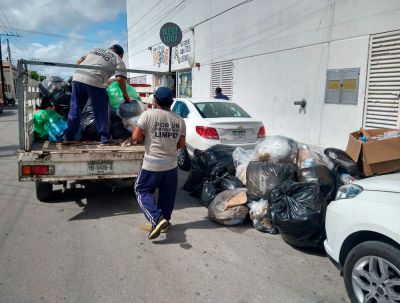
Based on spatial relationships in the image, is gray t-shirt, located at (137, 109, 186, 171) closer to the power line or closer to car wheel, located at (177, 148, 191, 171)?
car wheel, located at (177, 148, 191, 171)

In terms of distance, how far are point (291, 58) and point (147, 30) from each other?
20118 millimetres

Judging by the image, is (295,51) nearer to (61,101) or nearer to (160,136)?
(61,101)

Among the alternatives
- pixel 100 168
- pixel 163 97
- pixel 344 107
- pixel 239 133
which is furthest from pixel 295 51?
pixel 100 168

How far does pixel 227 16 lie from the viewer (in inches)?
534

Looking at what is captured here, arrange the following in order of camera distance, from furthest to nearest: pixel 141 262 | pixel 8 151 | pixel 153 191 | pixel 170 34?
pixel 170 34 < pixel 8 151 < pixel 153 191 < pixel 141 262

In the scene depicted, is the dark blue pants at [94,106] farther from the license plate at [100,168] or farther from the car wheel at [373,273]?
the car wheel at [373,273]

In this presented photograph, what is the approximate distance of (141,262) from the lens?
353 cm

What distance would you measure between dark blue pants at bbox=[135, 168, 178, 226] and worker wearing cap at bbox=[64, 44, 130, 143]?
1397 millimetres

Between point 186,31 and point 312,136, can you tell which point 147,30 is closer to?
point 186,31

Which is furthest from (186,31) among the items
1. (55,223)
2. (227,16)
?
(55,223)

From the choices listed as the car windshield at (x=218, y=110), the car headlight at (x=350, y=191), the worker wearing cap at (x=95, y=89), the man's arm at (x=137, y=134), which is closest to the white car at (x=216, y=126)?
the car windshield at (x=218, y=110)

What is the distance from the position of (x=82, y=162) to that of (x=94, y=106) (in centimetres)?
98

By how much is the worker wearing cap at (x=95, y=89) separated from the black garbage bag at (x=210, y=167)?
151cm

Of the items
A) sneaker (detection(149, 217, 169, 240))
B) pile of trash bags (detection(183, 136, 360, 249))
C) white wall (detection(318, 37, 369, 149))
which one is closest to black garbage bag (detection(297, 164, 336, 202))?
pile of trash bags (detection(183, 136, 360, 249))
